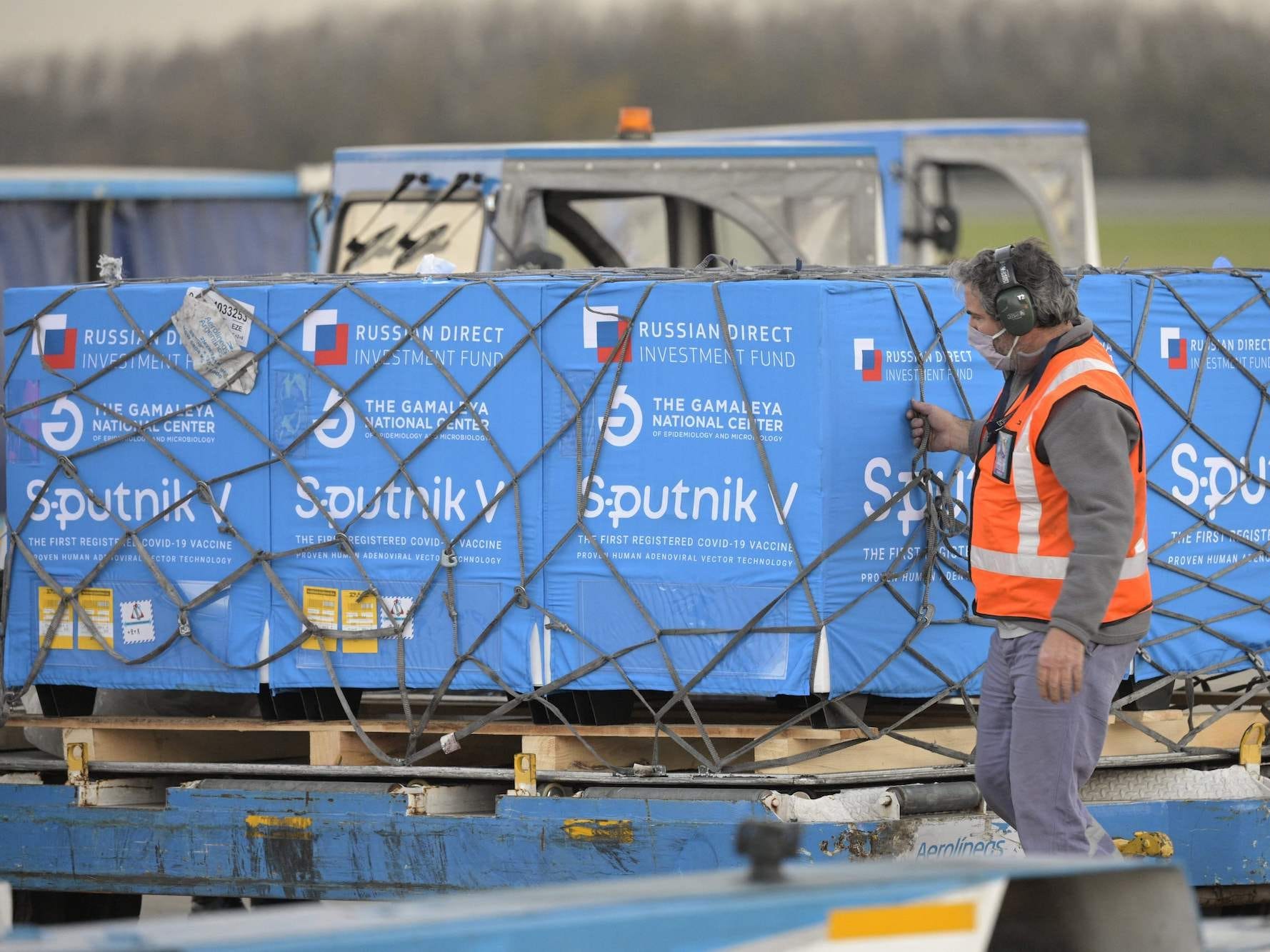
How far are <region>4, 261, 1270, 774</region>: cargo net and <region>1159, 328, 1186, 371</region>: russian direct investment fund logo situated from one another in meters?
0.02

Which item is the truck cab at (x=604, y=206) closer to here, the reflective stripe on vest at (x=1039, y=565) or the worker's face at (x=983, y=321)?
the worker's face at (x=983, y=321)

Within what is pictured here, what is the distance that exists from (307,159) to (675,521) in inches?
1635

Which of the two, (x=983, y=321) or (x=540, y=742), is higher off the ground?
(x=983, y=321)

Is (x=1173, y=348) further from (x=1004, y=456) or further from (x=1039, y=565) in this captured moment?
(x=1039, y=565)

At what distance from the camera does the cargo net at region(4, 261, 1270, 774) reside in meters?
4.86

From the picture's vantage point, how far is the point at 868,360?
481cm

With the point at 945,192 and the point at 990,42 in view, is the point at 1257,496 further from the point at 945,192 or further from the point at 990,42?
the point at 990,42

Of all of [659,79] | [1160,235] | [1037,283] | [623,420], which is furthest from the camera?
[659,79]

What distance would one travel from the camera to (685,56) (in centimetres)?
4944

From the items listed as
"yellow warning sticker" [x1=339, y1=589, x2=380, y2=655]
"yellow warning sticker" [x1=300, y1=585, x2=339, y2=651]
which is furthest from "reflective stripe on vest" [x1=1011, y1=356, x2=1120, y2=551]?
"yellow warning sticker" [x1=300, y1=585, x2=339, y2=651]

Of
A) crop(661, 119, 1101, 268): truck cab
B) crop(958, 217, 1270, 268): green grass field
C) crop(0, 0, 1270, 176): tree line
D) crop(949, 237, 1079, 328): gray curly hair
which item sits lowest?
crop(949, 237, 1079, 328): gray curly hair

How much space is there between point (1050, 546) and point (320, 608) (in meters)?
2.26

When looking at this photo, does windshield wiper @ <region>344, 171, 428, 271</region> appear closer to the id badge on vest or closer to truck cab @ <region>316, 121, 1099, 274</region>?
truck cab @ <region>316, 121, 1099, 274</region>

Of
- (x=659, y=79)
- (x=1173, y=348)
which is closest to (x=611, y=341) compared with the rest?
(x=1173, y=348)
